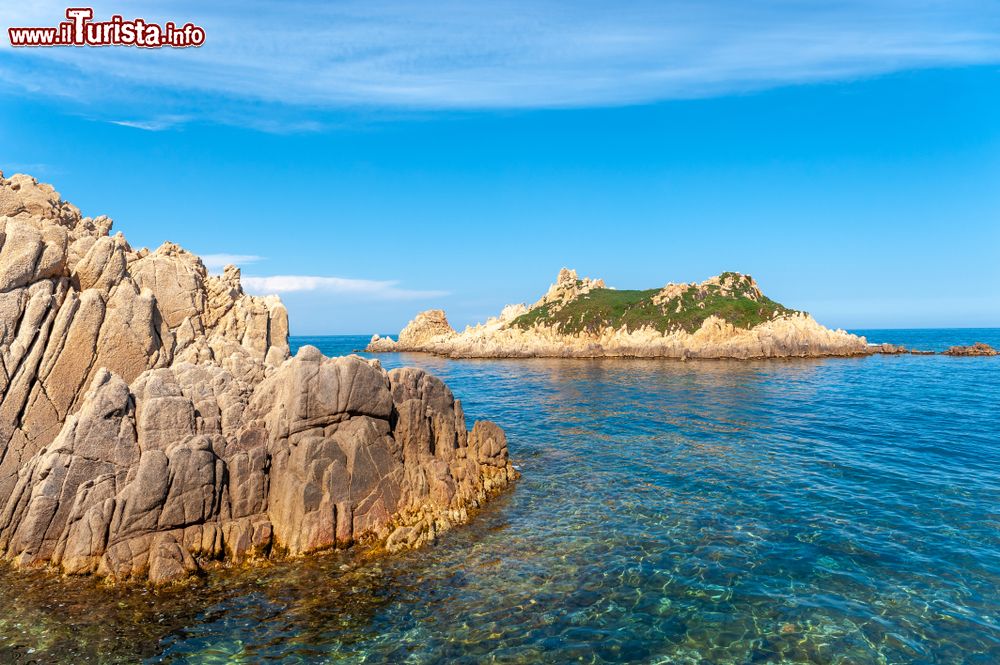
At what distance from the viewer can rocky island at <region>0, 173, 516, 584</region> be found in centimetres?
2200

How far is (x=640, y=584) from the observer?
2119cm

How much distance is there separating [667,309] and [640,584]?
14073 cm

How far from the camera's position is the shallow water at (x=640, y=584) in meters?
17.3

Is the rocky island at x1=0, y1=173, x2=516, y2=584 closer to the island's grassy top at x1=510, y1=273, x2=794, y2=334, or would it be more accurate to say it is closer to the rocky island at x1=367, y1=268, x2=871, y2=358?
the rocky island at x1=367, y1=268, x2=871, y2=358

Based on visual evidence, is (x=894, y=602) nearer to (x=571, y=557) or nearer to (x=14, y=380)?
(x=571, y=557)

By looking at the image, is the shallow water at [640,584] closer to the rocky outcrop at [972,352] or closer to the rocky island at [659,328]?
the rocky island at [659,328]

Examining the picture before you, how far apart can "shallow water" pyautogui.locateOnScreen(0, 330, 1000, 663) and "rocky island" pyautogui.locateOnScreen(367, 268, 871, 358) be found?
9375 cm

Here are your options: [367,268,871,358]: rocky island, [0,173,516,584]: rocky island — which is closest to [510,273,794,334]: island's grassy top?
[367,268,871,358]: rocky island

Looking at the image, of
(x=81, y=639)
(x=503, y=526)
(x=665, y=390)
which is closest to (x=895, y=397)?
(x=665, y=390)

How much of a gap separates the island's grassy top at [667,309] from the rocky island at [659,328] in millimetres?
257

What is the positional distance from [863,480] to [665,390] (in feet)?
137

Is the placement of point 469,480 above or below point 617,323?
below

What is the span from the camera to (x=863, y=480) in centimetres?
3347

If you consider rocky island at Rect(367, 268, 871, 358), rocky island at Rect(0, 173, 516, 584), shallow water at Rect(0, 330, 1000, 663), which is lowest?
shallow water at Rect(0, 330, 1000, 663)
